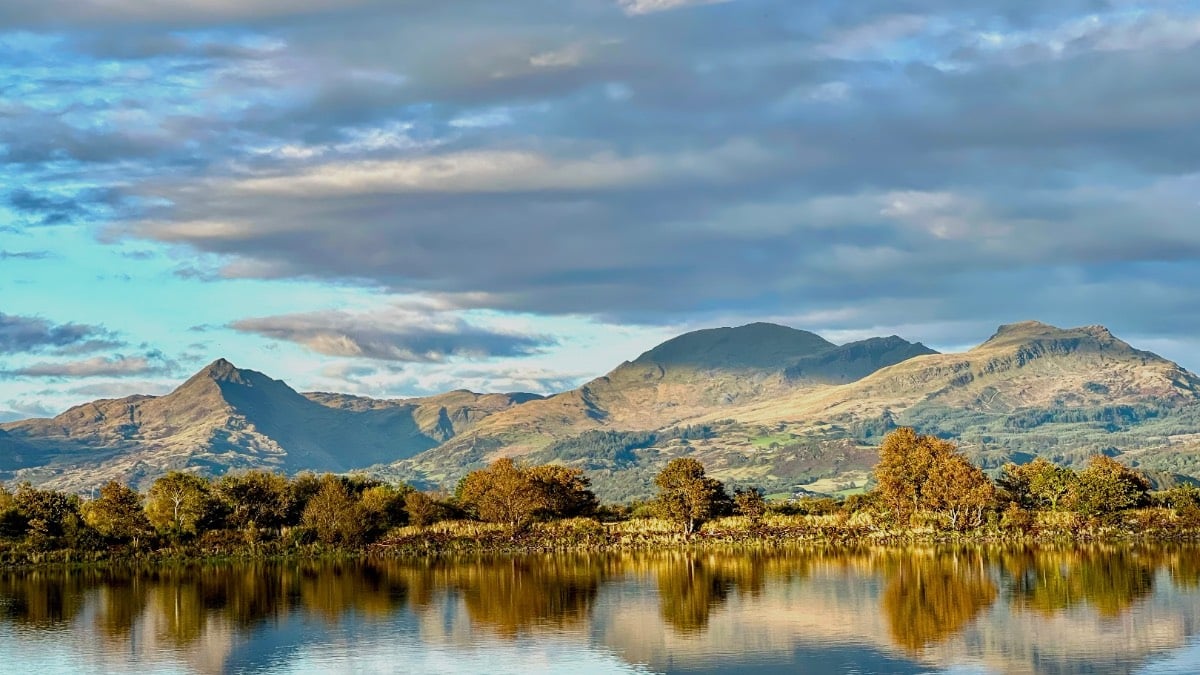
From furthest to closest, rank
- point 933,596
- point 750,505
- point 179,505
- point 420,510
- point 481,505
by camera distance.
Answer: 1. point 750,505
2. point 481,505
3. point 420,510
4. point 179,505
5. point 933,596

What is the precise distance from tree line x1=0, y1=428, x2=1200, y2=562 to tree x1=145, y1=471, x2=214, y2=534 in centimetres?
14

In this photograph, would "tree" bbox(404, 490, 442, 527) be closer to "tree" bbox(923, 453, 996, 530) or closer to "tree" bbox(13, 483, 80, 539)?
"tree" bbox(13, 483, 80, 539)

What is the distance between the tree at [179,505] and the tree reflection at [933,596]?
72262 mm

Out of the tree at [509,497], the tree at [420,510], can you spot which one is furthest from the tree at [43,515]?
the tree at [509,497]

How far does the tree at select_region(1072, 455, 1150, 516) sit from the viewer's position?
14150 centimetres

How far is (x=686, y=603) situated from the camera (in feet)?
279

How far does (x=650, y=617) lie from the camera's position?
79.5 m

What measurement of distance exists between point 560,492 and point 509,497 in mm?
10325

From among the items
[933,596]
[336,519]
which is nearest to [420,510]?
[336,519]

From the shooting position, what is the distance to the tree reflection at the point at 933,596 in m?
70.0

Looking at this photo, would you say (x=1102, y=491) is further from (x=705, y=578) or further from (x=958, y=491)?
(x=705, y=578)

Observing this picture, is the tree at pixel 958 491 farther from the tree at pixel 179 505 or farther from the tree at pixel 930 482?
the tree at pixel 179 505

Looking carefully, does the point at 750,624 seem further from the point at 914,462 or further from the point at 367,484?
the point at 367,484

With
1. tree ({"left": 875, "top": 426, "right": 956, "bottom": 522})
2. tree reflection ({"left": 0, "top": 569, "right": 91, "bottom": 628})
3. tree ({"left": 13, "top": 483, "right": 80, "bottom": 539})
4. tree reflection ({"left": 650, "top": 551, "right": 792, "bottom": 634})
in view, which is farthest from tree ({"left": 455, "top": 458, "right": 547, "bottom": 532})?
tree ({"left": 13, "top": 483, "right": 80, "bottom": 539})
